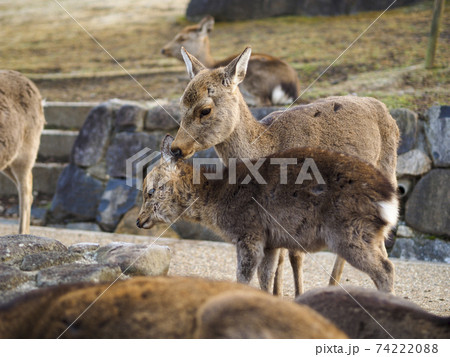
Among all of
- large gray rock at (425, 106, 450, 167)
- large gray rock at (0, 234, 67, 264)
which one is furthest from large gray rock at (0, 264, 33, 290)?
large gray rock at (425, 106, 450, 167)

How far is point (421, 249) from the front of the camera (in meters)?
8.15

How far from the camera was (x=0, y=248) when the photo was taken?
5.13 metres

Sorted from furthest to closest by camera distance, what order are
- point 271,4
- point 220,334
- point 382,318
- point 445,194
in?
point 271,4 < point 445,194 < point 382,318 < point 220,334

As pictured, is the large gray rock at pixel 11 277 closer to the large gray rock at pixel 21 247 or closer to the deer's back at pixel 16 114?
the large gray rock at pixel 21 247

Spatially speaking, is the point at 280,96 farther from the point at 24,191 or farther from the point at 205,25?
the point at 24,191

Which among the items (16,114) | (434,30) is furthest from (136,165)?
(434,30)

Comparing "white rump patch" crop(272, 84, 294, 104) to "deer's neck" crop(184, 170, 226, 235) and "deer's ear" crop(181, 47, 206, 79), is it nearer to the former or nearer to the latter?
"deer's ear" crop(181, 47, 206, 79)

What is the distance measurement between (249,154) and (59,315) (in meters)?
3.81

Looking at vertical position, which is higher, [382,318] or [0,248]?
[382,318]

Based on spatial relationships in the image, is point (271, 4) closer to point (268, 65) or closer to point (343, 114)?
point (268, 65)

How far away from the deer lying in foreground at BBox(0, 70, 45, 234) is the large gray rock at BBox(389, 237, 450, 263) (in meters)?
5.11

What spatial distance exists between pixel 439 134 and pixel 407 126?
43 centimetres

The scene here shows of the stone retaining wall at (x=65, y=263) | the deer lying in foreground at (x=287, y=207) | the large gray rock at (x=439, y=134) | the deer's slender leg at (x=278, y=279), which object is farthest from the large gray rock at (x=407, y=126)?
the stone retaining wall at (x=65, y=263)
